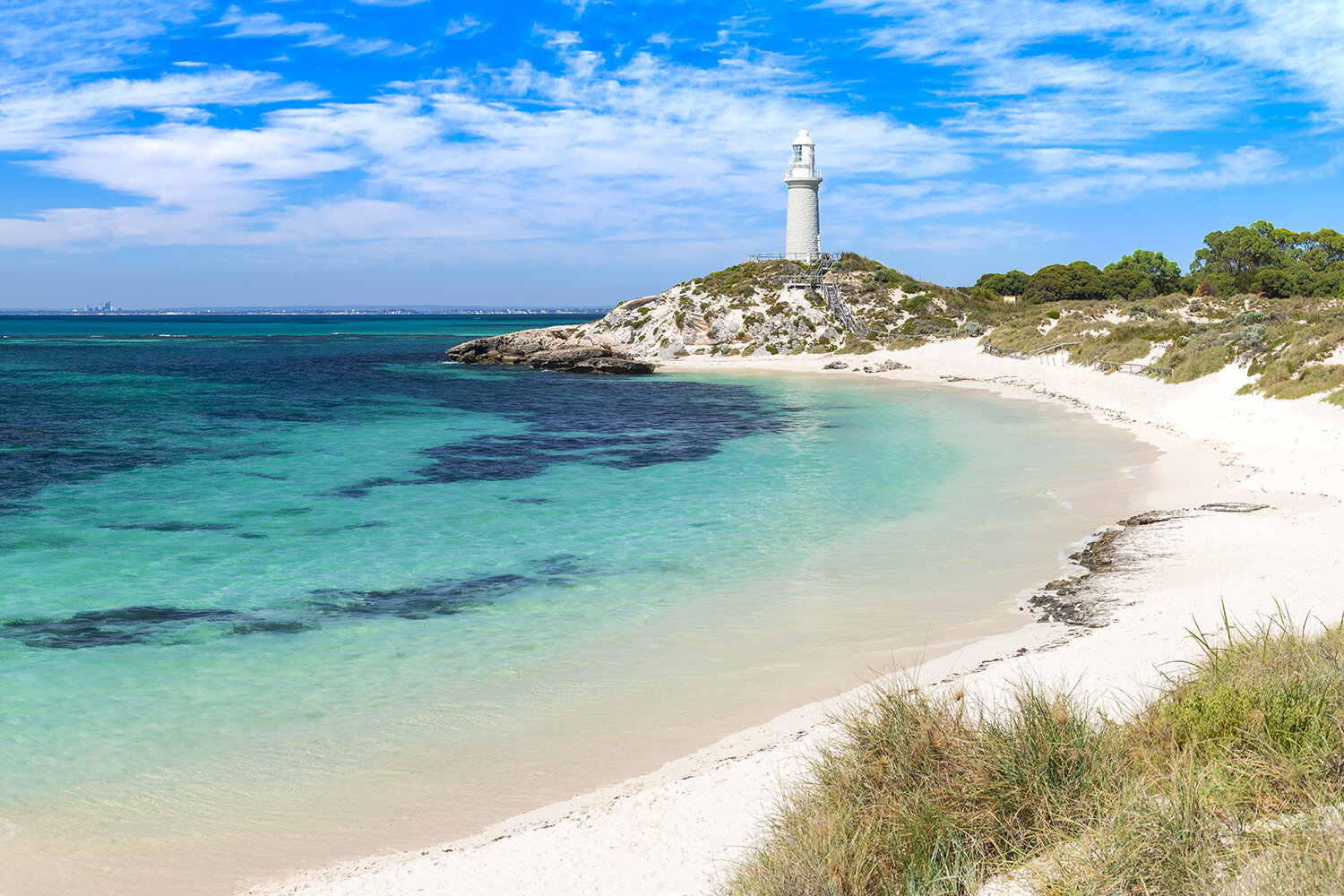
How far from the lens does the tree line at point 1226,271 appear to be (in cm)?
6981

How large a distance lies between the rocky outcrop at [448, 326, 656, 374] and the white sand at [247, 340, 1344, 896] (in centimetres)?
4723

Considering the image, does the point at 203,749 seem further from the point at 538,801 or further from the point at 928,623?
the point at 928,623

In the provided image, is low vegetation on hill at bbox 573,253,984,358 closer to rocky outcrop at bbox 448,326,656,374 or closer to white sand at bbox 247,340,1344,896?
rocky outcrop at bbox 448,326,656,374

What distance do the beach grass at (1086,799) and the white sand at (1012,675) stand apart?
2.71 feet

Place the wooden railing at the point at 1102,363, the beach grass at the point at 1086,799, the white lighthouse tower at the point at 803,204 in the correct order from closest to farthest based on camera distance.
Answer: the beach grass at the point at 1086,799 → the wooden railing at the point at 1102,363 → the white lighthouse tower at the point at 803,204

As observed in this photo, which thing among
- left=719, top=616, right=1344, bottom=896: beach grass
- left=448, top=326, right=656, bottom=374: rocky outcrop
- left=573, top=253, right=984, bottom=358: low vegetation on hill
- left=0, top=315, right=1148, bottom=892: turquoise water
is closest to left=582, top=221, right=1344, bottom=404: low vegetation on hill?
left=573, top=253, right=984, bottom=358: low vegetation on hill

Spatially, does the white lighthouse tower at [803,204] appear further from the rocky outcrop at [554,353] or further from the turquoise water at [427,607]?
the turquoise water at [427,607]

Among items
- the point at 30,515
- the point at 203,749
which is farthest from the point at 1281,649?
the point at 30,515

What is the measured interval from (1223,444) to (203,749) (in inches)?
870

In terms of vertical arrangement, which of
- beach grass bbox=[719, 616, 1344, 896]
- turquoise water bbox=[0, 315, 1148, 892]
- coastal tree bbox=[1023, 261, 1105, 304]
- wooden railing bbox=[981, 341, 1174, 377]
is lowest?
turquoise water bbox=[0, 315, 1148, 892]

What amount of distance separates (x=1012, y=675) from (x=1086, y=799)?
3426 mm

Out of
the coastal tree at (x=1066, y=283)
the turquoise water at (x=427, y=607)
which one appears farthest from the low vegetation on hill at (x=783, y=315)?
the turquoise water at (x=427, y=607)

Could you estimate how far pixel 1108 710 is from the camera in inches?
239

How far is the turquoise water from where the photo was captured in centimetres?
672
